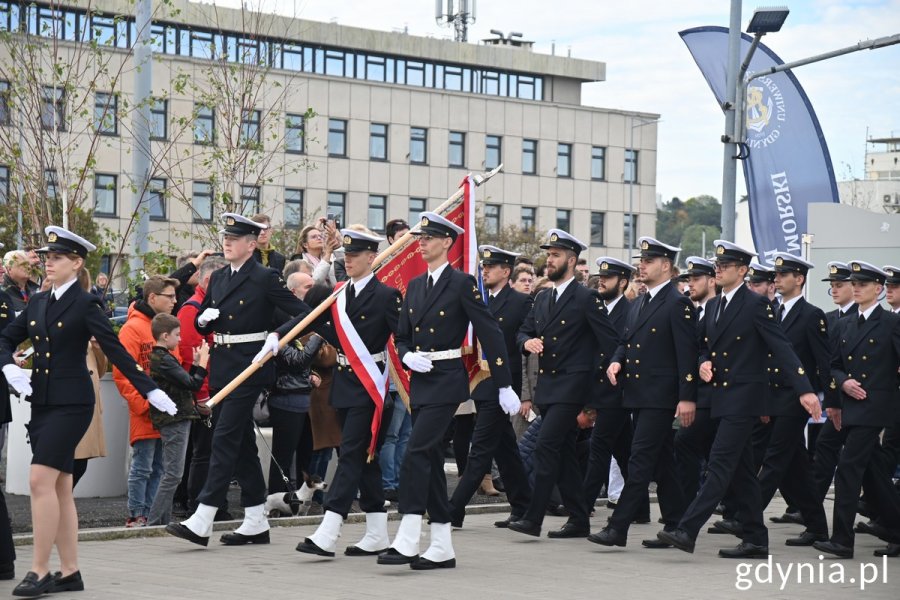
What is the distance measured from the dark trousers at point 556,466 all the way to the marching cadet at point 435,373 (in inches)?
48.6

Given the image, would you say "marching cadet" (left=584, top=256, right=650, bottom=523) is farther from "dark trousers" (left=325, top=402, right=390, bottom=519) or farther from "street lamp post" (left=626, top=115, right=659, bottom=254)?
"street lamp post" (left=626, top=115, right=659, bottom=254)

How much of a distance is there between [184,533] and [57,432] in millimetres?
1849

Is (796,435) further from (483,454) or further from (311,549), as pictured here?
(311,549)

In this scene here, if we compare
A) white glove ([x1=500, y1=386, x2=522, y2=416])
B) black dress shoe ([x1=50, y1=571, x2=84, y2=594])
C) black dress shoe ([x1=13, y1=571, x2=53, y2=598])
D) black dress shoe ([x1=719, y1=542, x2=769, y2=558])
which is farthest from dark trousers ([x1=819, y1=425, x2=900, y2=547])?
black dress shoe ([x1=13, y1=571, x2=53, y2=598])

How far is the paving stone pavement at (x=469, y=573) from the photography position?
9078 millimetres

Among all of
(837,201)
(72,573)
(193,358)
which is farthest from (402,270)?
(837,201)

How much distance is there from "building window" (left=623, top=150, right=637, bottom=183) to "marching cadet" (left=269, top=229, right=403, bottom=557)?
218 ft

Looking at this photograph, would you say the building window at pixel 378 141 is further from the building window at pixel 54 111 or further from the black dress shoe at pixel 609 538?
the black dress shoe at pixel 609 538

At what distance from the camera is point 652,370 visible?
447 inches

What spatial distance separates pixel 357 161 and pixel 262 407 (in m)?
56.2

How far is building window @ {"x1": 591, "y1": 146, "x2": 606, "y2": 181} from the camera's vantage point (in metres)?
76.3

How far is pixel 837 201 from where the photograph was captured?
2022 centimetres

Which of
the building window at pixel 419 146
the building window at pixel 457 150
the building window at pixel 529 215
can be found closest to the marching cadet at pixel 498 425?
the building window at pixel 419 146

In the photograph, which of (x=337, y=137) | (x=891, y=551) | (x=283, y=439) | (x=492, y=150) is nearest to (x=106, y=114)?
(x=283, y=439)
